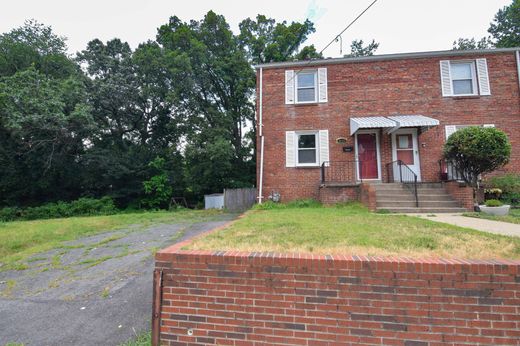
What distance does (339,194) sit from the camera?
379 inches

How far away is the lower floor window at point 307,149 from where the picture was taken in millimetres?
11156

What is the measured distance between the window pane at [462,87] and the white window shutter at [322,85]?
202 inches

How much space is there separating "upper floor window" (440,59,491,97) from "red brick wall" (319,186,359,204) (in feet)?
18.6

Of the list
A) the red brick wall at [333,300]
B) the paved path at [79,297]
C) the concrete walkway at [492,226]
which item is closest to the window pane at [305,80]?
the concrete walkway at [492,226]

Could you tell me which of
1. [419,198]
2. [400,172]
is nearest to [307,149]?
[400,172]

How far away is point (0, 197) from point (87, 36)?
1385cm

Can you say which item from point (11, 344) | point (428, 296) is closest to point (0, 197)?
point (11, 344)

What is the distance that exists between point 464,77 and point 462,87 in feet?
1.38

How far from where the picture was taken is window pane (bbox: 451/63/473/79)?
1084 cm

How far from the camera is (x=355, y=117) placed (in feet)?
36.1

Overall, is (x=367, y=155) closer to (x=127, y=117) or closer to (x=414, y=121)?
(x=414, y=121)

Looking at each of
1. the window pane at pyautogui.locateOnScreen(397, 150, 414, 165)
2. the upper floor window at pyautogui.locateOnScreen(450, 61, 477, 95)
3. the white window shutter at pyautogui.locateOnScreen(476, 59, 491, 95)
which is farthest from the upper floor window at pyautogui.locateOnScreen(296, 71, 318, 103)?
the white window shutter at pyautogui.locateOnScreen(476, 59, 491, 95)

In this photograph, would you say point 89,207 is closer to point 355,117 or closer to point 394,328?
point 355,117

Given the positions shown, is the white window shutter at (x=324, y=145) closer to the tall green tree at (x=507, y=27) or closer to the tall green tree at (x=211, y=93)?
the tall green tree at (x=211, y=93)
